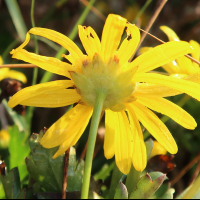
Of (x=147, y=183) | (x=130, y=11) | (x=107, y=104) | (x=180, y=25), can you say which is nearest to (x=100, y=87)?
(x=107, y=104)

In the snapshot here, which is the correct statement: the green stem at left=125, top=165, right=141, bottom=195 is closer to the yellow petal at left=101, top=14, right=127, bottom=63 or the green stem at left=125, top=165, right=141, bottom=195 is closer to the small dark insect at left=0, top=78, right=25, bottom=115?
the yellow petal at left=101, top=14, right=127, bottom=63

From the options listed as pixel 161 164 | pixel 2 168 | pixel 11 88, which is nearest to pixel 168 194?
pixel 161 164

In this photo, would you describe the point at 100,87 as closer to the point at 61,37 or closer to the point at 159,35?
the point at 61,37

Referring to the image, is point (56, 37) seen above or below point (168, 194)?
above

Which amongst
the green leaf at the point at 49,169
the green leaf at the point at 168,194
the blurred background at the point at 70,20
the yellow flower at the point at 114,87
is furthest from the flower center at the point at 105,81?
the blurred background at the point at 70,20

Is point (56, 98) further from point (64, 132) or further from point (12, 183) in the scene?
point (12, 183)
